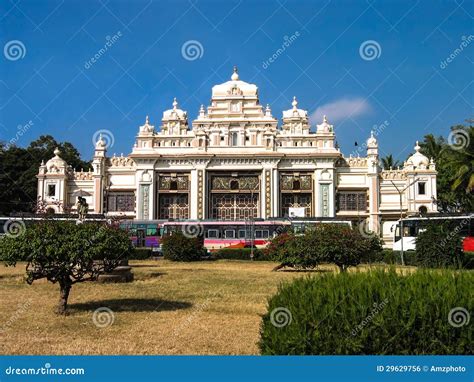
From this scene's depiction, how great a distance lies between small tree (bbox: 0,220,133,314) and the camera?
1183 cm

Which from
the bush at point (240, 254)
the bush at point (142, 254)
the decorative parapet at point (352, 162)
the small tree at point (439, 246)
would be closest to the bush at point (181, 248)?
the bush at point (142, 254)

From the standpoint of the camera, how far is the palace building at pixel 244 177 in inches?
2185

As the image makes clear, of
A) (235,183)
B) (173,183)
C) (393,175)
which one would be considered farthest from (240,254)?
(393,175)

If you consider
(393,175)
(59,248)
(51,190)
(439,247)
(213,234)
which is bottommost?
(439,247)

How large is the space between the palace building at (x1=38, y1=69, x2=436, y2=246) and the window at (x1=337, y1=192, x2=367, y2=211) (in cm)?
10

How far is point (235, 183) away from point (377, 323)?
5040cm

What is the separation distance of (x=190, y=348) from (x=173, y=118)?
170 ft

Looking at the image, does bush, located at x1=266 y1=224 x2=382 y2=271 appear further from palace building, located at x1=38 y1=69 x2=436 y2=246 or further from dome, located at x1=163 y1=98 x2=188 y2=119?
dome, located at x1=163 y1=98 x2=188 y2=119

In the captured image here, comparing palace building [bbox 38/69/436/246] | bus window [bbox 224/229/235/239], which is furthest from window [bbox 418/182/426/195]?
bus window [bbox 224/229/235/239]

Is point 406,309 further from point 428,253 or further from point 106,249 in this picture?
point 428,253

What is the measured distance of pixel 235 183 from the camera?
56.3 meters

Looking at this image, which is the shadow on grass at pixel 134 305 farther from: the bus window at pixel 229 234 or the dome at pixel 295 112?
the dome at pixel 295 112

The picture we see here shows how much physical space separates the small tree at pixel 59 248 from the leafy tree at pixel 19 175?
5069 centimetres

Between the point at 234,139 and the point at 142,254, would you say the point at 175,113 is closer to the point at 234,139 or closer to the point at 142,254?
the point at 234,139
